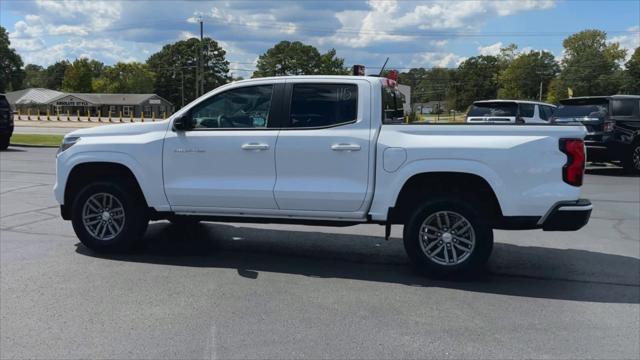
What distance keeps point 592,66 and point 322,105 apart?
119 meters

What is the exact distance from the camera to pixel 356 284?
5641mm

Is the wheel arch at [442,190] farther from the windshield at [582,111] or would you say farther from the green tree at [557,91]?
the green tree at [557,91]

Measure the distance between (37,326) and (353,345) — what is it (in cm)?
243

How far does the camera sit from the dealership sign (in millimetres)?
104750

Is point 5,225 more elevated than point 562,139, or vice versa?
point 562,139

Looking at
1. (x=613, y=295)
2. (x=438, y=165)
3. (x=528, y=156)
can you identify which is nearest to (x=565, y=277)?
(x=613, y=295)

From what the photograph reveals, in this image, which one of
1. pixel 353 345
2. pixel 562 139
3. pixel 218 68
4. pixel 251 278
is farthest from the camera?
pixel 218 68

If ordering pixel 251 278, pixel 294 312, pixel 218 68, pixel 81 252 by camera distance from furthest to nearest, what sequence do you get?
1. pixel 218 68
2. pixel 81 252
3. pixel 251 278
4. pixel 294 312

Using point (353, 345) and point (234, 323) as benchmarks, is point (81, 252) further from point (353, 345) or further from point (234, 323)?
point (353, 345)

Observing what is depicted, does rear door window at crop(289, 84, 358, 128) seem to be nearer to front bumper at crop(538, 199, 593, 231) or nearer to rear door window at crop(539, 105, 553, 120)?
front bumper at crop(538, 199, 593, 231)

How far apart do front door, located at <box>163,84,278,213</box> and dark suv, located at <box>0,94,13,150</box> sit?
56.5 feet

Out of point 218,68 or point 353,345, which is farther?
point 218,68

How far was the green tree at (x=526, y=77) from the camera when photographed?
115562 mm

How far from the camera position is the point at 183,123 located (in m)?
6.29
